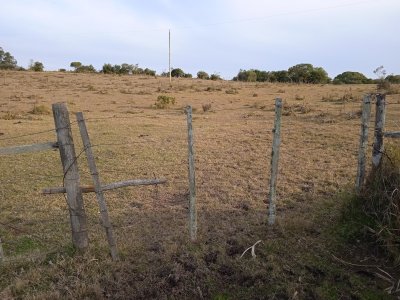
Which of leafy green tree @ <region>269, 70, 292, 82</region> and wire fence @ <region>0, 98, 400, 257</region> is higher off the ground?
leafy green tree @ <region>269, 70, 292, 82</region>

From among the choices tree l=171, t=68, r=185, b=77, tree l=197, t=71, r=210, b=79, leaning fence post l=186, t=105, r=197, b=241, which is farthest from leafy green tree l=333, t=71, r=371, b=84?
leaning fence post l=186, t=105, r=197, b=241

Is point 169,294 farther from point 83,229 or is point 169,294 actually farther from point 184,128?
point 184,128

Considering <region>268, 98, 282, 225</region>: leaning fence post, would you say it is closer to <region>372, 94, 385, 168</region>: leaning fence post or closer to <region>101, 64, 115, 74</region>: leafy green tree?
<region>372, 94, 385, 168</region>: leaning fence post

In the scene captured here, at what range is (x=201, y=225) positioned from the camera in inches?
199

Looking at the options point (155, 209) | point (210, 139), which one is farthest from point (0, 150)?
point (210, 139)

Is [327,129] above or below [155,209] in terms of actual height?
above

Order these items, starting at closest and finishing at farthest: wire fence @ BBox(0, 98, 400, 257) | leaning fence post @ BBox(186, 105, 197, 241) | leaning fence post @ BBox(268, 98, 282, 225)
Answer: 1. leaning fence post @ BBox(186, 105, 197, 241)
2. leaning fence post @ BBox(268, 98, 282, 225)
3. wire fence @ BBox(0, 98, 400, 257)

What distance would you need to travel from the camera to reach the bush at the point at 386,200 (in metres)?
3.99

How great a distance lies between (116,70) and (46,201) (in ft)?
140

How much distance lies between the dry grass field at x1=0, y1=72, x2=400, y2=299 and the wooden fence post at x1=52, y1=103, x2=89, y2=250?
0.24 m

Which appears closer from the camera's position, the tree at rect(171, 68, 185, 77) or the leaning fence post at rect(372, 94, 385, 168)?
the leaning fence post at rect(372, 94, 385, 168)

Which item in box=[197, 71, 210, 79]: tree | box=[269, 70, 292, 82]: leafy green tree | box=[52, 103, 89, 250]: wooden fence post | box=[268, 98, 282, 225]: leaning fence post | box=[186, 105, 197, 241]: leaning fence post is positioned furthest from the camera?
Result: box=[197, 71, 210, 79]: tree

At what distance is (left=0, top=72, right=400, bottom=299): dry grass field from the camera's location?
370 cm

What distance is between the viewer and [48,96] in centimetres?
2155
